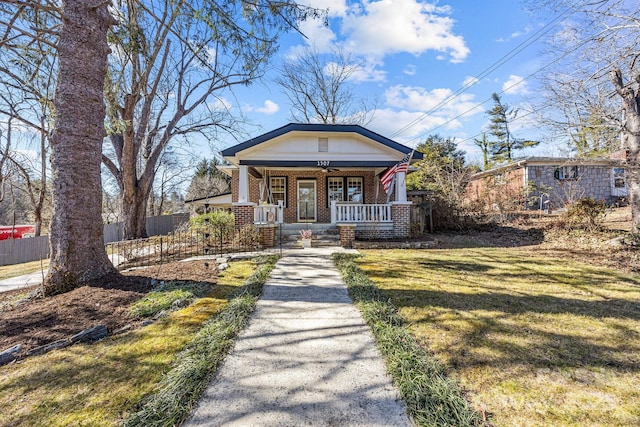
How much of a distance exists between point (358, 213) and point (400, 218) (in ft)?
5.39

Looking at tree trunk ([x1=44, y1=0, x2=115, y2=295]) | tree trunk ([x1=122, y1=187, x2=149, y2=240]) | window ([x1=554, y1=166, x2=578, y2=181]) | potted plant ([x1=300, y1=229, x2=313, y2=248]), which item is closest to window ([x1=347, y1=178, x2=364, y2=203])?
potted plant ([x1=300, y1=229, x2=313, y2=248])

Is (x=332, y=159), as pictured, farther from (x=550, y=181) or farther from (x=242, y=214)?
(x=550, y=181)

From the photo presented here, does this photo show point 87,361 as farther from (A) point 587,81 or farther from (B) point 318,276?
(A) point 587,81

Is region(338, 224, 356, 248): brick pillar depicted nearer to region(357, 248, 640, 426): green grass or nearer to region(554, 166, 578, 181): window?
region(357, 248, 640, 426): green grass

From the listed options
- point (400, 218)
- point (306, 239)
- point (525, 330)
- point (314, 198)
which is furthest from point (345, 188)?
point (525, 330)

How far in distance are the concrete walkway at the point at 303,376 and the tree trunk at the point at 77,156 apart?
3.07 m

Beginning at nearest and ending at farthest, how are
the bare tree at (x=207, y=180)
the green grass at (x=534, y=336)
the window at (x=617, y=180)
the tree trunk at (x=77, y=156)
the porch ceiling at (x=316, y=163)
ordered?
the green grass at (x=534, y=336)
the tree trunk at (x=77, y=156)
the porch ceiling at (x=316, y=163)
the window at (x=617, y=180)
the bare tree at (x=207, y=180)

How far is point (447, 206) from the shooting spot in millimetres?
12758

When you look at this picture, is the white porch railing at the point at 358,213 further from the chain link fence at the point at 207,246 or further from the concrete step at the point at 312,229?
the chain link fence at the point at 207,246

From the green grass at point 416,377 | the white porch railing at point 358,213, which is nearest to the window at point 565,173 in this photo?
the white porch railing at point 358,213

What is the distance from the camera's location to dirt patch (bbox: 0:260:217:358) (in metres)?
2.88

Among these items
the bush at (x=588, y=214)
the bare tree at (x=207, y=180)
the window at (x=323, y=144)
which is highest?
the bare tree at (x=207, y=180)

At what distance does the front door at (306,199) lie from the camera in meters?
13.7

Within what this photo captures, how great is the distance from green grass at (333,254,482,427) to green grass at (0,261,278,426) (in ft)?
5.16
